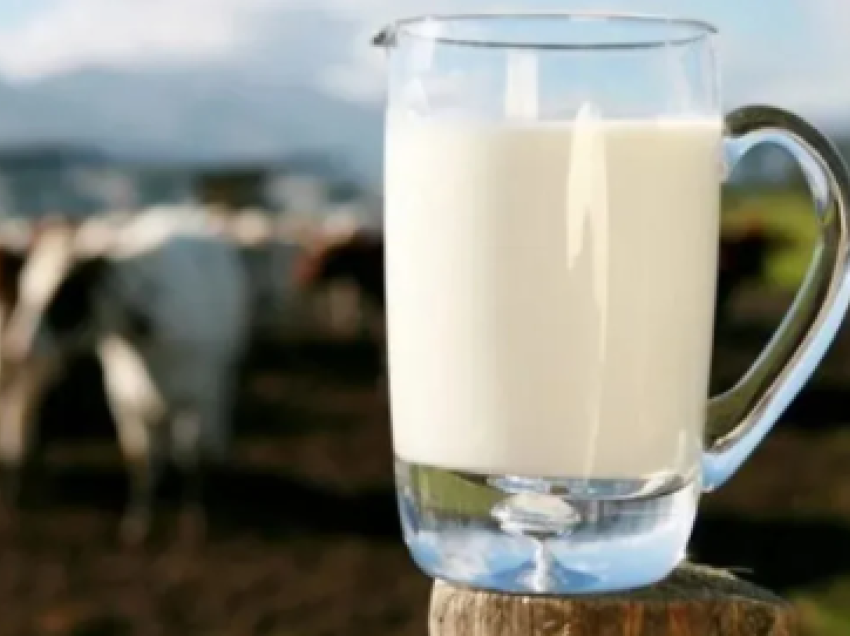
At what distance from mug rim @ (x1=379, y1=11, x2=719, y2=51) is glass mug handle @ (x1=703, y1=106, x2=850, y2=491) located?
0.10ft

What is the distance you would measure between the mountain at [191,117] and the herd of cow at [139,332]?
38.0 inches

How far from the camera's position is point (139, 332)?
4145 mm

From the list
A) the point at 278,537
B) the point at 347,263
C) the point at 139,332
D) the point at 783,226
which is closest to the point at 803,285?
the point at 278,537

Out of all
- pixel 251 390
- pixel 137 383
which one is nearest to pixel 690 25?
pixel 137 383

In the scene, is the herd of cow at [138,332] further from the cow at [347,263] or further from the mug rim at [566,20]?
the mug rim at [566,20]

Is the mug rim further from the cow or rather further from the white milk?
the cow

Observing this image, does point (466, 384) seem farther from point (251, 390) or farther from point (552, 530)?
point (251, 390)

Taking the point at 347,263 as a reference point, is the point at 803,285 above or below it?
above

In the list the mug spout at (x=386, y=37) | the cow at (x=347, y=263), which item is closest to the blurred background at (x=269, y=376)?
the cow at (x=347, y=263)

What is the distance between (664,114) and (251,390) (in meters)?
4.73

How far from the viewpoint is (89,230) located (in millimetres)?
4457

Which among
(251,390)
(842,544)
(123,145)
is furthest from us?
(123,145)

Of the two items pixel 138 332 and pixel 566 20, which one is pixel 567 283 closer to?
pixel 566 20

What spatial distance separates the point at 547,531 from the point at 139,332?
359 centimetres
